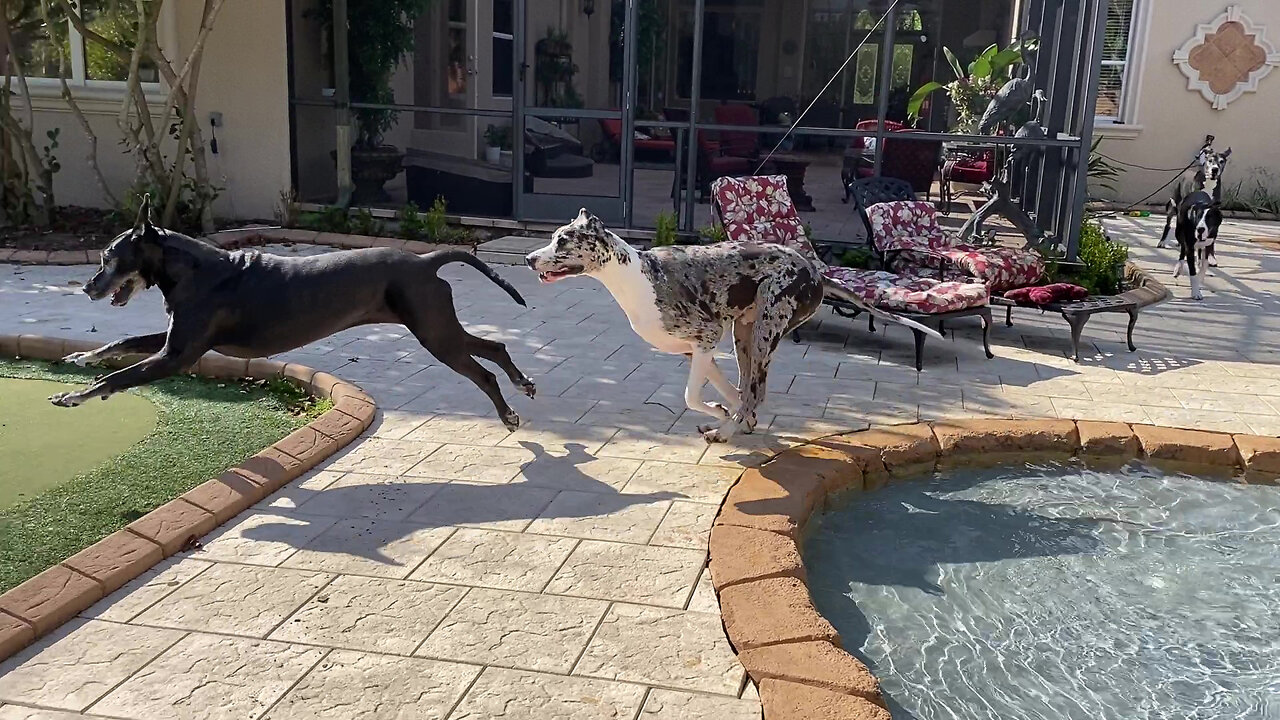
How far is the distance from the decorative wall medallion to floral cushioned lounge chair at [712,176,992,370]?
386 inches

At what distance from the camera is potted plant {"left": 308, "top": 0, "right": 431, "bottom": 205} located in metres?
11.1

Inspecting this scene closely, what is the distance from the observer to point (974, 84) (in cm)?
1048

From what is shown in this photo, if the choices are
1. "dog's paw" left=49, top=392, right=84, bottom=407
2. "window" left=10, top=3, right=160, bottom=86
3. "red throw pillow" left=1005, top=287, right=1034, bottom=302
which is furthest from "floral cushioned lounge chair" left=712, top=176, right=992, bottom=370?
"window" left=10, top=3, right=160, bottom=86

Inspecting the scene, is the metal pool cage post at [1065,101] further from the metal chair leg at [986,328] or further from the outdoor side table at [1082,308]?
the metal chair leg at [986,328]

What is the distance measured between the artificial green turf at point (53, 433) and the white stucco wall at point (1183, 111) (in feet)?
45.8

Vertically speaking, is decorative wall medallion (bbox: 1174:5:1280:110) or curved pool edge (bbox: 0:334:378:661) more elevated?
decorative wall medallion (bbox: 1174:5:1280:110)

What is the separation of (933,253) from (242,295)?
530 cm

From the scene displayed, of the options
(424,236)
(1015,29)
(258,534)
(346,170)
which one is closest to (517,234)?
(424,236)

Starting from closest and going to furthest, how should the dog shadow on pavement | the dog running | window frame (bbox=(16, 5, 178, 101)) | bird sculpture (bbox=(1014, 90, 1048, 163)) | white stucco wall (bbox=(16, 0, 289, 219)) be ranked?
the dog shadow on pavement → the dog running → bird sculpture (bbox=(1014, 90, 1048, 163)) → white stucco wall (bbox=(16, 0, 289, 219)) → window frame (bbox=(16, 5, 178, 101))

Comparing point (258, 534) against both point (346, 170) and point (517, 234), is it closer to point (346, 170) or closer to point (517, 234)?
point (517, 234)

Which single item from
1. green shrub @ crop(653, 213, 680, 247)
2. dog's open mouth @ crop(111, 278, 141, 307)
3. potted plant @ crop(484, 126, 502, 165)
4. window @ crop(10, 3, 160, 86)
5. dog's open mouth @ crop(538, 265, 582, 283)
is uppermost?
window @ crop(10, 3, 160, 86)

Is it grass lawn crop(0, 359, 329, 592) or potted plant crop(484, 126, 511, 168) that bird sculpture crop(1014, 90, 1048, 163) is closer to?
potted plant crop(484, 126, 511, 168)

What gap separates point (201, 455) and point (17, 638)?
1603 mm

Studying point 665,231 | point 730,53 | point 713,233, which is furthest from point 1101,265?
point 730,53
